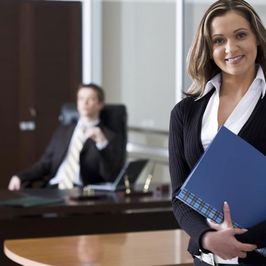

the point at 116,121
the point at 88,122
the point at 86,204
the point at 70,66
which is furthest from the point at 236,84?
the point at 70,66

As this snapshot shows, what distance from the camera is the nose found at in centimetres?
222

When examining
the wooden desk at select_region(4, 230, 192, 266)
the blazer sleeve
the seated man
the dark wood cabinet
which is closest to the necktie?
the seated man

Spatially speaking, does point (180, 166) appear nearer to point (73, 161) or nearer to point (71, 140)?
point (73, 161)

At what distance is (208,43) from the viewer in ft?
7.49

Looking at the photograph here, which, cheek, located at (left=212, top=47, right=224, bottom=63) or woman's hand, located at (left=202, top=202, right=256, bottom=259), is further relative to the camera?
cheek, located at (left=212, top=47, right=224, bottom=63)

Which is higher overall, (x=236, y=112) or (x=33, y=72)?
(x=236, y=112)

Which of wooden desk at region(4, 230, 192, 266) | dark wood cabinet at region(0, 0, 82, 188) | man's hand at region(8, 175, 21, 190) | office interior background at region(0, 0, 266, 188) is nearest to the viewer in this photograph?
wooden desk at region(4, 230, 192, 266)

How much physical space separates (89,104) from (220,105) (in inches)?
142

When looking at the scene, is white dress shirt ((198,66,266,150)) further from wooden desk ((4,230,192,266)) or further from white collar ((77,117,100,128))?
white collar ((77,117,100,128))

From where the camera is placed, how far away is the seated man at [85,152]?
578cm

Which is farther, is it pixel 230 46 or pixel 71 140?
pixel 71 140

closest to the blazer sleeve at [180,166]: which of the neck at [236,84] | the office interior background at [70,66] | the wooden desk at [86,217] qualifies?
the neck at [236,84]

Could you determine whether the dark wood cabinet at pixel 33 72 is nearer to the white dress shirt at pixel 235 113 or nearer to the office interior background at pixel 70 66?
the office interior background at pixel 70 66

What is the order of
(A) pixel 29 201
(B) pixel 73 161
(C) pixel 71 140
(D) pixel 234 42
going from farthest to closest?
1. (C) pixel 71 140
2. (B) pixel 73 161
3. (A) pixel 29 201
4. (D) pixel 234 42
